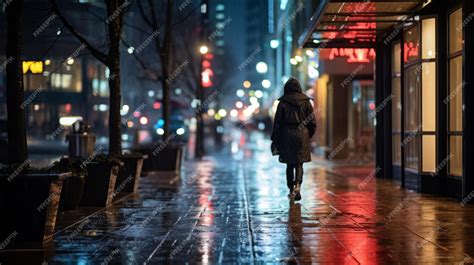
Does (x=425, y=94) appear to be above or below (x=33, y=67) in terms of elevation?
below

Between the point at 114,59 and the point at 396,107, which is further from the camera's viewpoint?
the point at 396,107

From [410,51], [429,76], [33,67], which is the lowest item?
[429,76]

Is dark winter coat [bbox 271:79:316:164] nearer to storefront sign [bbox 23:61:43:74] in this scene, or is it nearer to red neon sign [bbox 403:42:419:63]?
red neon sign [bbox 403:42:419:63]

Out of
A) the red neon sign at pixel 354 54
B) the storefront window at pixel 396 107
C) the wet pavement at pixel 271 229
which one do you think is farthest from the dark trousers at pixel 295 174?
the red neon sign at pixel 354 54

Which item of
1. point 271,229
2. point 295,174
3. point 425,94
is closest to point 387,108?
point 425,94

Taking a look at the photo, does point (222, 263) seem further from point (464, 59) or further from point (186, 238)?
point (464, 59)

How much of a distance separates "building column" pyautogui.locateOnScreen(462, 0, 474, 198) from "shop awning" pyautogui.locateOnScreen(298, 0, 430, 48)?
2.13 m

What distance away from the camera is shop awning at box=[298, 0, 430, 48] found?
1551 centimetres

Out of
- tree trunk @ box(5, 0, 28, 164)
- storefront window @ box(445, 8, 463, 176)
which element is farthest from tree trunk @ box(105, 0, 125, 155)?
storefront window @ box(445, 8, 463, 176)

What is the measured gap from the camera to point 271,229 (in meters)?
10.1

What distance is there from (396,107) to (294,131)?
6996mm

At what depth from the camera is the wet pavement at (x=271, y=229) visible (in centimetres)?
815

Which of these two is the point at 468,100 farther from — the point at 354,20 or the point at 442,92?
the point at 354,20

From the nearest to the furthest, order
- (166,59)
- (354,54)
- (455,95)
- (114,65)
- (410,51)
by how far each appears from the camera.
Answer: (455,95) → (114,65) → (410,51) → (166,59) → (354,54)
